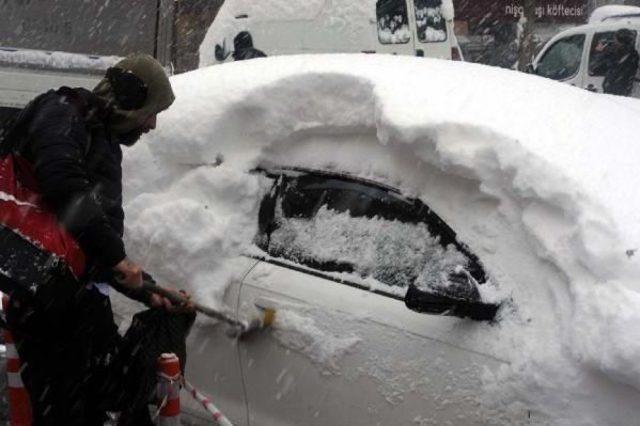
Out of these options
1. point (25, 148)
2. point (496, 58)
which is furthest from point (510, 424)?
point (496, 58)

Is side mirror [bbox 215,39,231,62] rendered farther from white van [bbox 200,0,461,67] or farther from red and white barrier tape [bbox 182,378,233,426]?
red and white barrier tape [bbox 182,378,233,426]

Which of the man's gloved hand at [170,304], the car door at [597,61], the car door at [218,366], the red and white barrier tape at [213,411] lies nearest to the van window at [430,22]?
the car door at [597,61]

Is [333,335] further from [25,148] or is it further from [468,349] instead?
[25,148]

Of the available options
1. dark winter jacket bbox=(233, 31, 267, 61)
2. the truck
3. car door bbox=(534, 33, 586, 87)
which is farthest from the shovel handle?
car door bbox=(534, 33, 586, 87)

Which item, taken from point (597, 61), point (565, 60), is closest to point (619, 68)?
point (597, 61)

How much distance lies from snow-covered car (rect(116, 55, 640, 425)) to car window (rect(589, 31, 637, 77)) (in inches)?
339

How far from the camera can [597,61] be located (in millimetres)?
12258

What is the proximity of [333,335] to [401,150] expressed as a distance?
0.70 m

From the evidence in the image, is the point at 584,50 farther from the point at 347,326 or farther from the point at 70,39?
the point at 347,326

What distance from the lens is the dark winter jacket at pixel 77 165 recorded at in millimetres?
2812

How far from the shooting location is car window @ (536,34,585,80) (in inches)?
504

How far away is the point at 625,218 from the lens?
2.81 metres

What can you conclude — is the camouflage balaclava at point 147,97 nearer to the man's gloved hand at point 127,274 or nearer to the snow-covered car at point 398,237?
the man's gloved hand at point 127,274

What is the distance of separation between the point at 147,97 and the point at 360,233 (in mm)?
888
